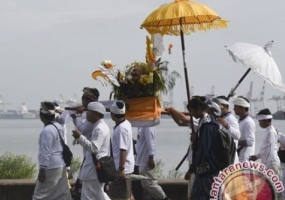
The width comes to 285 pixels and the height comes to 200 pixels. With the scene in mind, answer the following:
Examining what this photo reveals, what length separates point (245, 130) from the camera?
39.8 feet

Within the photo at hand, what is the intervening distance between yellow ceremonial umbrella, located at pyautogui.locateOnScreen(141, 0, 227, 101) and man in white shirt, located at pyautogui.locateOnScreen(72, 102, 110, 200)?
3.73 ft

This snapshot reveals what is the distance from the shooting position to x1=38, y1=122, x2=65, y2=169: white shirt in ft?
37.5

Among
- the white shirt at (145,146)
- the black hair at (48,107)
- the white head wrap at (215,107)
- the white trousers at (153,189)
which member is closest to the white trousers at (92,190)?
the black hair at (48,107)

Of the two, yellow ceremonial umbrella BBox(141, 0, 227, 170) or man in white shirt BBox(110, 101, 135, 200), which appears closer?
yellow ceremonial umbrella BBox(141, 0, 227, 170)

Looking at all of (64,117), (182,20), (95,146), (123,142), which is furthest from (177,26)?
(64,117)

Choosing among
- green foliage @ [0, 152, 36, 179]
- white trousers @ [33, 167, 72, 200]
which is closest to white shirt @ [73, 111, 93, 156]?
white trousers @ [33, 167, 72, 200]

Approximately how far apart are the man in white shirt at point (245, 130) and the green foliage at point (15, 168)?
6.27 m

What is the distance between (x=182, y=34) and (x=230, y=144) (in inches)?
87.9

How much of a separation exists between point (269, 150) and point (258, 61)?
1546 millimetres

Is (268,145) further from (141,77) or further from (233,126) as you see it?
(141,77)

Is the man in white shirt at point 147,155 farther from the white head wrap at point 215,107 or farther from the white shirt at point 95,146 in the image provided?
the white head wrap at point 215,107

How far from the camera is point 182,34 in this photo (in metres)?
11.4

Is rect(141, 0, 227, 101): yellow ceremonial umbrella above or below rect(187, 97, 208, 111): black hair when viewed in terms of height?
above

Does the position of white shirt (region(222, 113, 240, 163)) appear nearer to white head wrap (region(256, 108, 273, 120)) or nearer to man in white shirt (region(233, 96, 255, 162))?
man in white shirt (region(233, 96, 255, 162))
